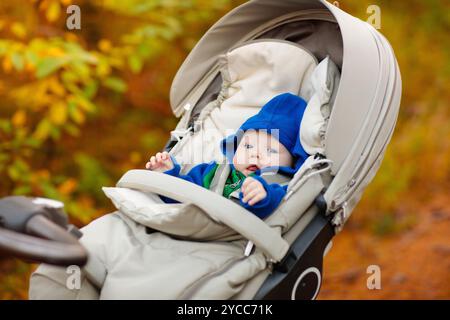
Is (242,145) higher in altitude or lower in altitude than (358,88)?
lower

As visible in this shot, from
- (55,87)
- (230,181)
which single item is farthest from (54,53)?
(230,181)

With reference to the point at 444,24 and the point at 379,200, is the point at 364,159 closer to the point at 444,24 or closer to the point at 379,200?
the point at 379,200

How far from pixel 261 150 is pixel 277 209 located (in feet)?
1.04

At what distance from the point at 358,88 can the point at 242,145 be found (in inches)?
18.4

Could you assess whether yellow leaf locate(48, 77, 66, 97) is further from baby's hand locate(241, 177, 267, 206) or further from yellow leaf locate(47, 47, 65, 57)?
baby's hand locate(241, 177, 267, 206)

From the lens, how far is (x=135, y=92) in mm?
4375

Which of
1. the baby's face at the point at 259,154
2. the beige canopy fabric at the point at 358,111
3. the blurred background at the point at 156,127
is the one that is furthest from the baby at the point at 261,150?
the blurred background at the point at 156,127

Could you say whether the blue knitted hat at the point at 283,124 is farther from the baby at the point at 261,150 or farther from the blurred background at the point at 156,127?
the blurred background at the point at 156,127

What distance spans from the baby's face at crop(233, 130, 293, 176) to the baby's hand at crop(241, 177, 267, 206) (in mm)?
241

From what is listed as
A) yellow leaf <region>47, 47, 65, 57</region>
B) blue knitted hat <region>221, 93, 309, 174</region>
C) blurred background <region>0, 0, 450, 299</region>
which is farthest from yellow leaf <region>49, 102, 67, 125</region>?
blue knitted hat <region>221, 93, 309, 174</region>

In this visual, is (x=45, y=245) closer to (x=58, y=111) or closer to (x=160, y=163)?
(x=160, y=163)

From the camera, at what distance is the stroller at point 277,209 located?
5.79 feet
